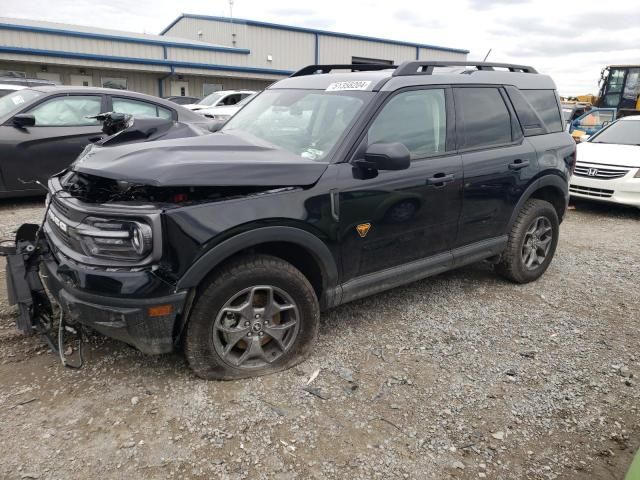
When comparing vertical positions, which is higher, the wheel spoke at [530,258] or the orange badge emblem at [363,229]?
the orange badge emblem at [363,229]

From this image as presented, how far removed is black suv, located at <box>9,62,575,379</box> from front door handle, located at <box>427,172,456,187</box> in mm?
10

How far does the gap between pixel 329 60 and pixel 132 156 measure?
30802 mm

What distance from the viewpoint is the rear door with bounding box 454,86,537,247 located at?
12.6 ft

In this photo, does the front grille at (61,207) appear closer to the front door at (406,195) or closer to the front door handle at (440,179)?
the front door at (406,195)

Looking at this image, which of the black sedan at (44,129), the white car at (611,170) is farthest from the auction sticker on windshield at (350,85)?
the white car at (611,170)

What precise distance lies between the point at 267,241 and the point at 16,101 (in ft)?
18.3

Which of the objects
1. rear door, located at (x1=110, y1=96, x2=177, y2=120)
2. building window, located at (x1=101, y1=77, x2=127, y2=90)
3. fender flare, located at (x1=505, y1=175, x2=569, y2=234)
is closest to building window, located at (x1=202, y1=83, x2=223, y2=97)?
building window, located at (x1=101, y1=77, x2=127, y2=90)

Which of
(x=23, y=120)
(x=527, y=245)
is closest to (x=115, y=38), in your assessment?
(x=23, y=120)

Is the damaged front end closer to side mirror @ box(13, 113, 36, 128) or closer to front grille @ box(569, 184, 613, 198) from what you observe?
side mirror @ box(13, 113, 36, 128)

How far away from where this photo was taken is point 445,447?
2.52 meters

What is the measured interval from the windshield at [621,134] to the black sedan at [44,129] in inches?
288

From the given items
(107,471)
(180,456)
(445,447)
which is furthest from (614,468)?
(107,471)

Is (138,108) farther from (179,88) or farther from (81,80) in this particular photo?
(179,88)

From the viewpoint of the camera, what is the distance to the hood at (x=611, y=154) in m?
7.84
